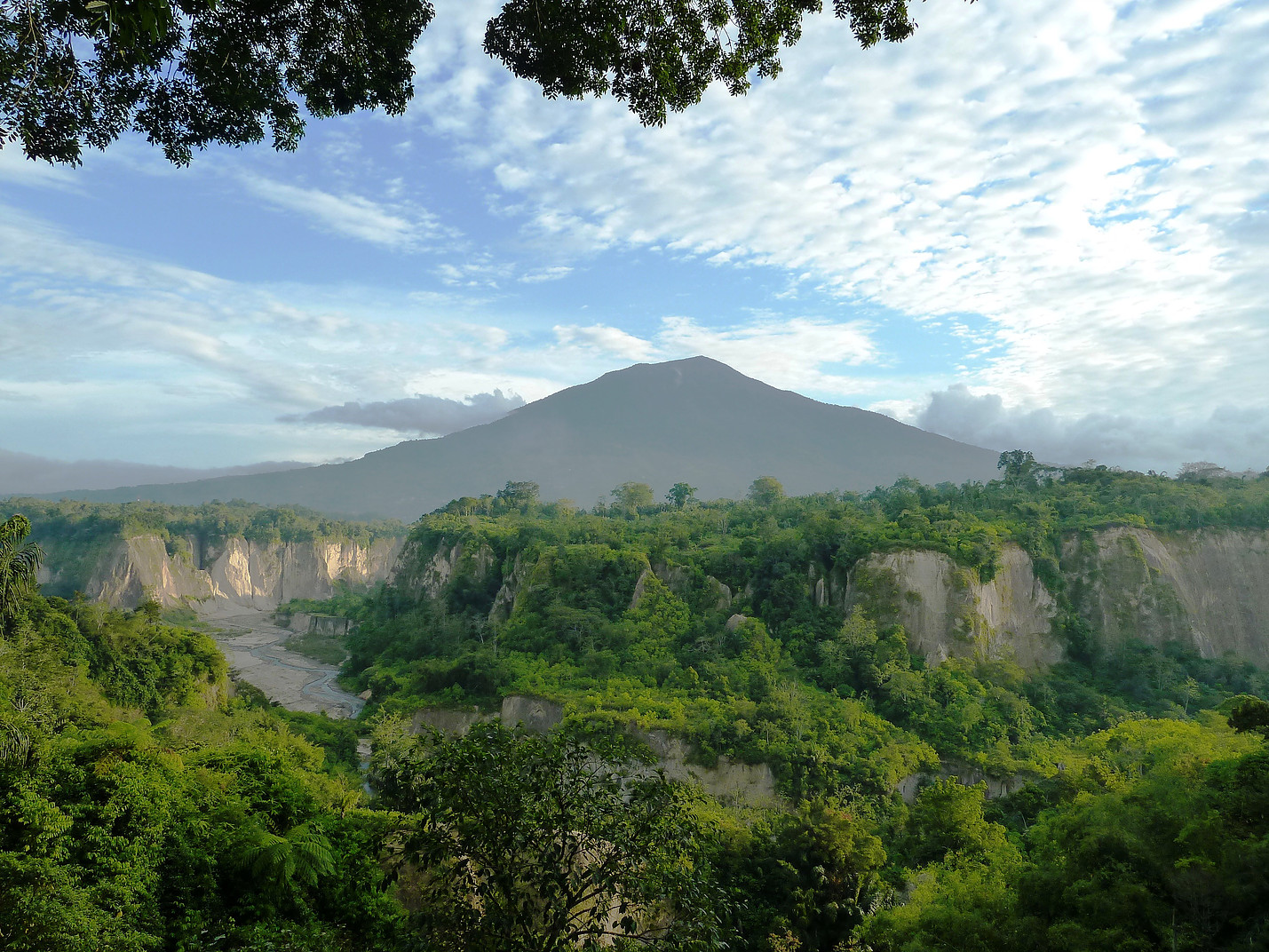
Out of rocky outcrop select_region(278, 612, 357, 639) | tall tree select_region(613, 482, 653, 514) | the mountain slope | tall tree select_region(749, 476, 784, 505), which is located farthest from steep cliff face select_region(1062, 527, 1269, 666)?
the mountain slope

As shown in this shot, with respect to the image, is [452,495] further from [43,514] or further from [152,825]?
[152,825]

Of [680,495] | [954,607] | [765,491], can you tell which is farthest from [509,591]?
[765,491]

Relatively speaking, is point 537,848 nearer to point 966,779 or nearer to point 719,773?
point 719,773

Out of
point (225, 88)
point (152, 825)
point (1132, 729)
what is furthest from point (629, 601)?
point (225, 88)

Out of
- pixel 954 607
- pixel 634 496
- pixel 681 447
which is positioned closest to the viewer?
pixel 954 607

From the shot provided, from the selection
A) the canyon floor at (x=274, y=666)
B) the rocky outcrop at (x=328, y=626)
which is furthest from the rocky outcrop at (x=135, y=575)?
the rocky outcrop at (x=328, y=626)

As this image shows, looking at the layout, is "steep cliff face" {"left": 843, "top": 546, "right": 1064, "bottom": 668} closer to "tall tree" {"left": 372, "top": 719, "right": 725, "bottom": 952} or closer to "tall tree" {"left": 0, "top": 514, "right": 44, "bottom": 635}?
"tall tree" {"left": 372, "top": 719, "right": 725, "bottom": 952}

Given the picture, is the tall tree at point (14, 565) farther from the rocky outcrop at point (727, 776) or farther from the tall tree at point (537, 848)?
the rocky outcrop at point (727, 776)
